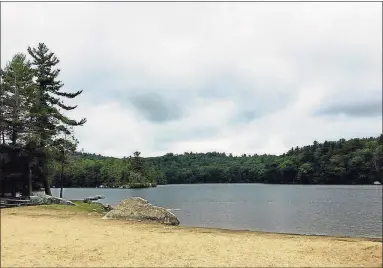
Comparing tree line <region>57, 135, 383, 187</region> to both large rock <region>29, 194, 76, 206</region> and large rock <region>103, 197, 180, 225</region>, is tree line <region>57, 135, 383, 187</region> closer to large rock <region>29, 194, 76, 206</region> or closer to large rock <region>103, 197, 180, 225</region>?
large rock <region>29, 194, 76, 206</region>

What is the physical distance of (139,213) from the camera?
87.5 feet

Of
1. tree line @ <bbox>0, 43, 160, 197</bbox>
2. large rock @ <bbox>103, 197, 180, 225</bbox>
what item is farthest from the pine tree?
large rock @ <bbox>103, 197, 180, 225</bbox>

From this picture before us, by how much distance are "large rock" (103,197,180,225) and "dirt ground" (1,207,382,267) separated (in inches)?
309

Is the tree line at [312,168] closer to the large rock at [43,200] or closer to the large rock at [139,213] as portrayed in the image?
the large rock at [43,200]

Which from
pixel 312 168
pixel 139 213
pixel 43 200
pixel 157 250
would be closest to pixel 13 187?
pixel 43 200

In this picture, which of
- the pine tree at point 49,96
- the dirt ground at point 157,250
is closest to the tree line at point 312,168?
the pine tree at point 49,96

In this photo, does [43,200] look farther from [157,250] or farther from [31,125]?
[157,250]

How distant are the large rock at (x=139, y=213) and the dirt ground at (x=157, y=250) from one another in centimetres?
785

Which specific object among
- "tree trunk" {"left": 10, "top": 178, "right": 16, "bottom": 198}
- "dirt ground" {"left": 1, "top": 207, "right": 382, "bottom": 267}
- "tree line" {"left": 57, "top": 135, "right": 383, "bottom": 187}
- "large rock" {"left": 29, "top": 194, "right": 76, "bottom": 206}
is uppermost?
"tree line" {"left": 57, "top": 135, "right": 383, "bottom": 187}

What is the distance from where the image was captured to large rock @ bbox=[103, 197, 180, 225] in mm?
26219

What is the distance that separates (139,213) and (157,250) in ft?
42.9

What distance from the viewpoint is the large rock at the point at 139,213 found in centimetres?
2622

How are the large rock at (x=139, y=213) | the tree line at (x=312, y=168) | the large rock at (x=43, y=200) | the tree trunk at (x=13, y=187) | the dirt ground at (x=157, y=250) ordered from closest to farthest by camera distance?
the dirt ground at (x=157, y=250) → the large rock at (x=139, y=213) → the large rock at (x=43, y=200) → the tree trunk at (x=13, y=187) → the tree line at (x=312, y=168)

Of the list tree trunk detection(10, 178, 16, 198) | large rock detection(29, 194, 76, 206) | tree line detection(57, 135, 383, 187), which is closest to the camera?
large rock detection(29, 194, 76, 206)
